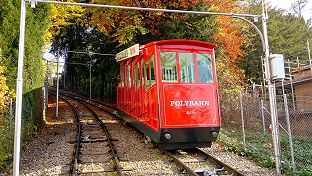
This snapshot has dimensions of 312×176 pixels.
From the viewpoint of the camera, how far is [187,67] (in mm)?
9906

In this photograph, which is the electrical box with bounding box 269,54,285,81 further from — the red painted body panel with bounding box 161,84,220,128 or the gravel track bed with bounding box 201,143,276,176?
the gravel track bed with bounding box 201,143,276,176

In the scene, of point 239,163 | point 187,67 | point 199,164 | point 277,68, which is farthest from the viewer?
point 187,67

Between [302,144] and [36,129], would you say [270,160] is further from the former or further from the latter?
[36,129]

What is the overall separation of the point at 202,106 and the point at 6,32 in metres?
6.44

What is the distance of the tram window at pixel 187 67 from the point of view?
384 inches

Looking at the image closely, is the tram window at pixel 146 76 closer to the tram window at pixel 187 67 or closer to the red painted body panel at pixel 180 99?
the red painted body panel at pixel 180 99

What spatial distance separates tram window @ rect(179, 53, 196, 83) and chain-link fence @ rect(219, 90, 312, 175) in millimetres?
2255

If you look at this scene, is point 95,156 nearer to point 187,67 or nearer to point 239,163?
point 187,67

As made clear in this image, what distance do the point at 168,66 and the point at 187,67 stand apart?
59 centimetres

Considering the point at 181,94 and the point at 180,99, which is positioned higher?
the point at 181,94

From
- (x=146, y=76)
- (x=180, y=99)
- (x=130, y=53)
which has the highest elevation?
(x=130, y=53)

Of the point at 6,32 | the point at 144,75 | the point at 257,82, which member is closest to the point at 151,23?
the point at 144,75

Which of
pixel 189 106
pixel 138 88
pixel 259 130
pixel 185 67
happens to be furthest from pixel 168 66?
pixel 259 130

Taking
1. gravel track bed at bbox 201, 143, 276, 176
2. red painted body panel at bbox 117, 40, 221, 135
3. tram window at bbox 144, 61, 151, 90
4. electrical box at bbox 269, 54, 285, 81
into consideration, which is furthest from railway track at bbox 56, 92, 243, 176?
electrical box at bbox 269, 54, 285, 81
